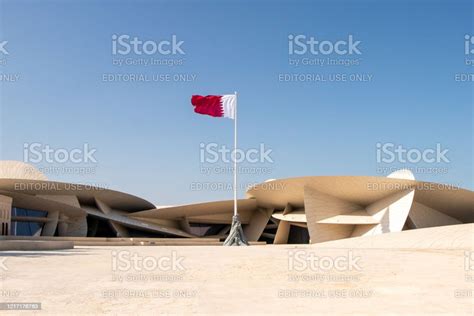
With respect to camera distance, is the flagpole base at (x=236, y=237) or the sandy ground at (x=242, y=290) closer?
the sandy ground at (x=242, y=290)

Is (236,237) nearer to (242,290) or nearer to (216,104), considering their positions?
(216,104)

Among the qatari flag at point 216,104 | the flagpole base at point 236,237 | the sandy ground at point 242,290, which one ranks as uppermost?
the qatari flag at point 216,104

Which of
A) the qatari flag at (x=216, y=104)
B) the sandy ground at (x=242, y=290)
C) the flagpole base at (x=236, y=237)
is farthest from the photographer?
the flagpole base at (x=236, y=237)

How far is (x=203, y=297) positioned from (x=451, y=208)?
35141 mm

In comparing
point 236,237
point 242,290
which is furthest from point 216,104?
point 242,290

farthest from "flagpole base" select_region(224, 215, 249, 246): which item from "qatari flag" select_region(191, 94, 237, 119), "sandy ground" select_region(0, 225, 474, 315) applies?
"sandy ground" select_region(0, 225, 474, 315)

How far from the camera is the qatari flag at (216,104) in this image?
97.1ft

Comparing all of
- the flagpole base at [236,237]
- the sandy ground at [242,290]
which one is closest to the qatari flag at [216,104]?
the flagpole base at [236,237]

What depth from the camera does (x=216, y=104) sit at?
98.7ft

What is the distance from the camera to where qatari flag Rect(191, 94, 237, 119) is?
29.6 meters

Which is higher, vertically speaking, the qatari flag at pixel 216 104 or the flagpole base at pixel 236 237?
the qatari flag at pixel 216 104

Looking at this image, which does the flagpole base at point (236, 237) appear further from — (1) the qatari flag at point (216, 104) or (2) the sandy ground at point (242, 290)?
(2) the sandy ground at point (242, 290)

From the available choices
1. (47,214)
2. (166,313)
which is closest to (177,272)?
(166,313)

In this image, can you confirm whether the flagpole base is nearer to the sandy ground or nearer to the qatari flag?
the qatari flag
